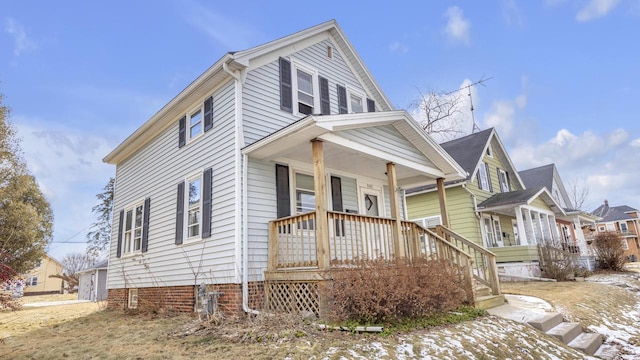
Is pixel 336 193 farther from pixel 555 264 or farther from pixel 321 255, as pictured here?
pixel 555 264

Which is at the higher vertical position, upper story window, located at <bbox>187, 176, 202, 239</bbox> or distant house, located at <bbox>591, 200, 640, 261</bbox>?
distant house, located at <bbox>591, 200, 640, 261</bbox>

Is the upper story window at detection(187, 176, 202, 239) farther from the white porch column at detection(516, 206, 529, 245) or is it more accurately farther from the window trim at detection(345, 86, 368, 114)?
the white porch column at detection(516, 206, 529, 245)

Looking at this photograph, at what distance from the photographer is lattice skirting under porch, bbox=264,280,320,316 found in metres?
6.76

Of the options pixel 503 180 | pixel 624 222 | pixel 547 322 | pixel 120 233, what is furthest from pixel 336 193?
Answer: pixel 624 222

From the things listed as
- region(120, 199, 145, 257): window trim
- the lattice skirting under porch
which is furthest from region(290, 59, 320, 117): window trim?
region(120, 199, 145, 257): window trim

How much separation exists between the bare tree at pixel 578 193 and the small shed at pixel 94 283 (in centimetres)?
4146

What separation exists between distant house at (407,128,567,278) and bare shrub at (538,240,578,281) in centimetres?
53

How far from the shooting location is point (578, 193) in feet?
126

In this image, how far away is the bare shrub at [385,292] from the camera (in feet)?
19.4

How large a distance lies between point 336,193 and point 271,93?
3.14 metres

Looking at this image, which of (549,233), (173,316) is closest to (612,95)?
(549,233)

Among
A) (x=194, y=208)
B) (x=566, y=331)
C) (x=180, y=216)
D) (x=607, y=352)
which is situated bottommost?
(x=607, y=352)

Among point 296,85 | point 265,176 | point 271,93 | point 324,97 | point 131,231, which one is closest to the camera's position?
point 265,176

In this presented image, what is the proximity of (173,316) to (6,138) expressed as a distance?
685 inches
